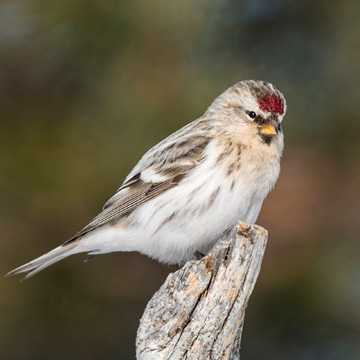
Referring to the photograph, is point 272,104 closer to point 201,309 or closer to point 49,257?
point 201,309

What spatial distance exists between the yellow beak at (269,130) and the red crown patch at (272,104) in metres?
0.07

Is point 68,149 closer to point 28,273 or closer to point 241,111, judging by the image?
point 28,273

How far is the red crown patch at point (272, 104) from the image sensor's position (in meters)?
2.78

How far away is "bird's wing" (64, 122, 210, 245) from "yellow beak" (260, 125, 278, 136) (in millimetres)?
235

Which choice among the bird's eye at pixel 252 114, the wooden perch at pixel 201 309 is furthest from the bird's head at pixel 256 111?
the wooden perch at pixel 201 309

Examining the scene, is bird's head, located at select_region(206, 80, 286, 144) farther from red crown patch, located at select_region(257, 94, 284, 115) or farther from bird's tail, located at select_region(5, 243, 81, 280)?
bird's tail, located at select_region(5, 243, 81, 280)

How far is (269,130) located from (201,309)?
0.87 meters

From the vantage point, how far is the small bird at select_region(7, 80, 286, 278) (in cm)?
275

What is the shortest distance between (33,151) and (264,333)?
1512mm

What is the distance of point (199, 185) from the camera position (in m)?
2.76

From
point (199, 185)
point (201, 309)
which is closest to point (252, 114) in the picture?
point (199, 185)

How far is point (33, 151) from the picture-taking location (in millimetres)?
3666

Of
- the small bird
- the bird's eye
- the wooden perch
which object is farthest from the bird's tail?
the bird's eye

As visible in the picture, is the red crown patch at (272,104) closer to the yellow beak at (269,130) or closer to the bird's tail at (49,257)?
the yellow beak at (269,130)
